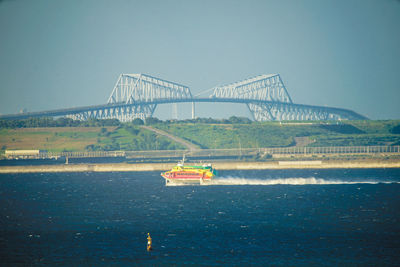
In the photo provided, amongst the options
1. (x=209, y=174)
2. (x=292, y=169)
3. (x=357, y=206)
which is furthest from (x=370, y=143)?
(x=357, y=206)

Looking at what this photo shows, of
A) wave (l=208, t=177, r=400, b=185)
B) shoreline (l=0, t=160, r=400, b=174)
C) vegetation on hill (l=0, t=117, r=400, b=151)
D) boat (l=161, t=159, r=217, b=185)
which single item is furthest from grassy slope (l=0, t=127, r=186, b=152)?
boat (l=161, t=159, r=217, b=185)

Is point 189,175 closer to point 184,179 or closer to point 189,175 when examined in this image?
point 189,175

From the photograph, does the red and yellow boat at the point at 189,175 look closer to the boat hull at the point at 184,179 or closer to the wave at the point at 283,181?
the boat hull at the point at 184,179

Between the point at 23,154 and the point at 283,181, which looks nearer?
the point at 283,181

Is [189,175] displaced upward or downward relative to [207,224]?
upward

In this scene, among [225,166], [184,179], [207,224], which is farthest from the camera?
[225,166]

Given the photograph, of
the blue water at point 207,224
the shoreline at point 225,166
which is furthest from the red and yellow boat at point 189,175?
→ the shoreline at point 225,166

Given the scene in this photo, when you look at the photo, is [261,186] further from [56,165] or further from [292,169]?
[56,165]

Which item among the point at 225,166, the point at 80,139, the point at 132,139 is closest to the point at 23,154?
the point at 80,139
